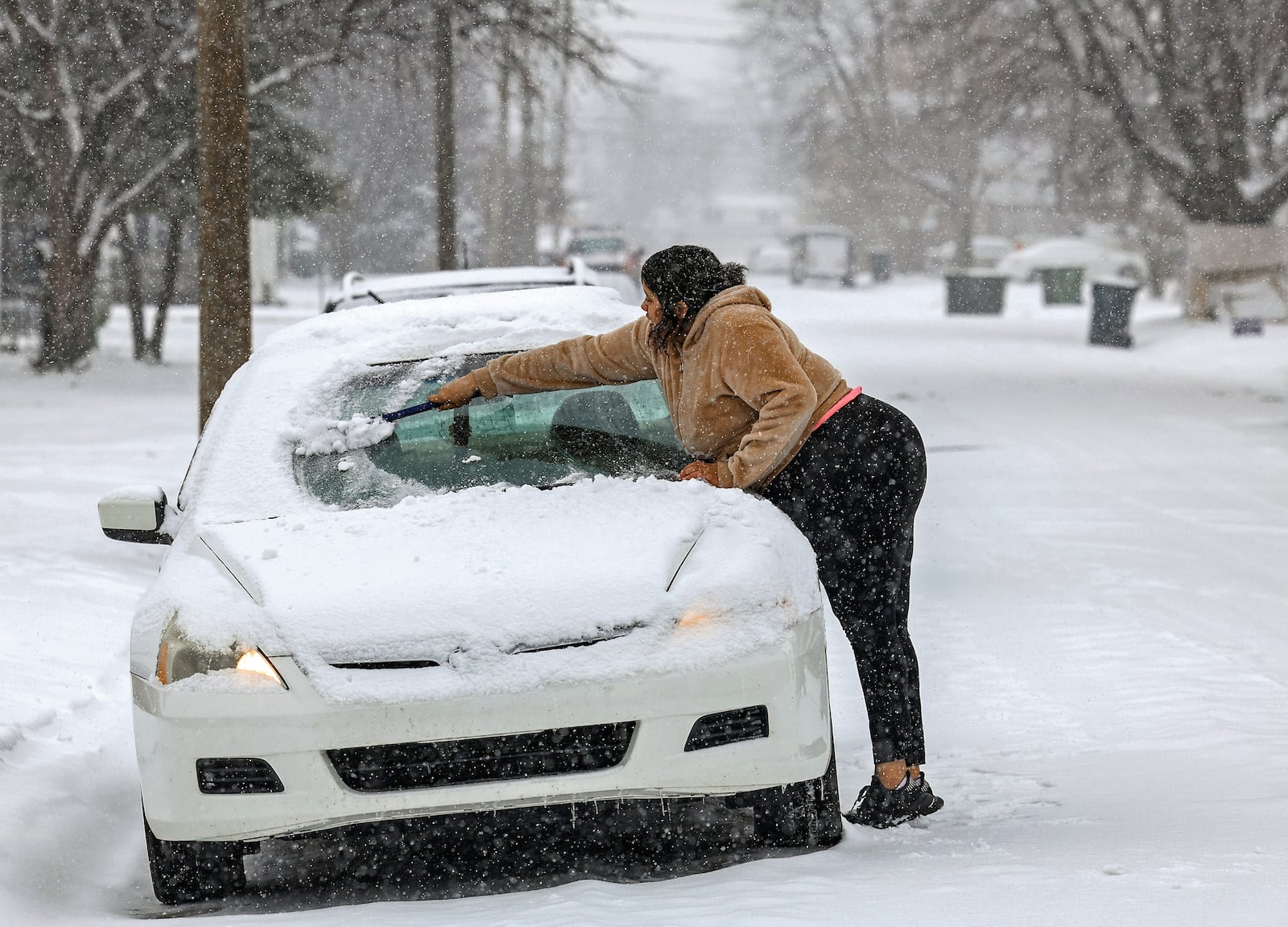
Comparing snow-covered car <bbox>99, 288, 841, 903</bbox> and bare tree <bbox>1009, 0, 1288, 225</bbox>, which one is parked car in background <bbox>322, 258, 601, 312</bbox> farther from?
bare tree <bbox>1009, 0, 1288, 225</bbox>

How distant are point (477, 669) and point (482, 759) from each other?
0.21 m

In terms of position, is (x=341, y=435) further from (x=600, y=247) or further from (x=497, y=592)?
(x=600, y=247)

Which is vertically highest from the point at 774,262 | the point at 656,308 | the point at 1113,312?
the point at 656,308

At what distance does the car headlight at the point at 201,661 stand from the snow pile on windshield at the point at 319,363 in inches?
23.4

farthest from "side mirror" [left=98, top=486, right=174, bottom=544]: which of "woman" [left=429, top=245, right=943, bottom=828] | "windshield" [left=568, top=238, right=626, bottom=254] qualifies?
"windshield" [left=568, top=238, right=626, bottom=254]

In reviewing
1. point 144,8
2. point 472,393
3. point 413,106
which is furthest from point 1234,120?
point 472,393

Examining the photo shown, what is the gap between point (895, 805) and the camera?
14.3ft

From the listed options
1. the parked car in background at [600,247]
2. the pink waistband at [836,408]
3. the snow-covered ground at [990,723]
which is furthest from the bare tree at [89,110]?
the parked car in background at [600,247]

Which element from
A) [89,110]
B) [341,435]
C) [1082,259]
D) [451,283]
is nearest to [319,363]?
[341,435]

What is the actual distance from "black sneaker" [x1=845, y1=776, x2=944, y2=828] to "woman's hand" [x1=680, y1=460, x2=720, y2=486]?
914 millimetres

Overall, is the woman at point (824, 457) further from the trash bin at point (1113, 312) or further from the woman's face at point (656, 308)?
the trash bin at point (1113, 312)

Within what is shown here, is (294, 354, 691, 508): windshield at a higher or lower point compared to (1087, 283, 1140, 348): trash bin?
higher

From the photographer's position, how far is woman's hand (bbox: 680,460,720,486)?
14.1 ft

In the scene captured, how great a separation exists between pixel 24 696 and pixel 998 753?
10.7 ft
